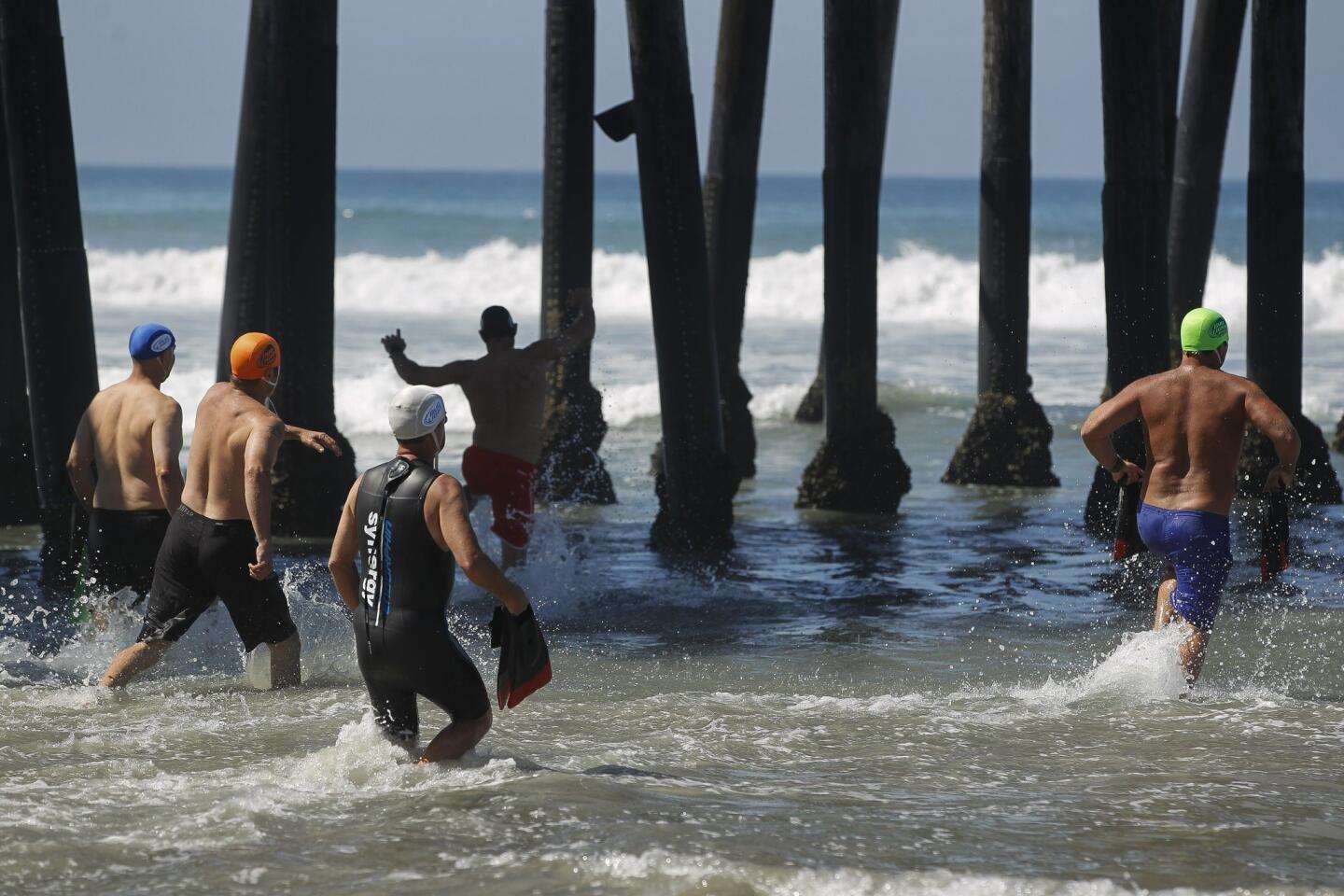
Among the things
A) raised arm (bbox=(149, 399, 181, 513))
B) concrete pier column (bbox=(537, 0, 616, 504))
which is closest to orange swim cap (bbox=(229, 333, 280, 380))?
raised arm (bbox=(149, 399, 181, 513))

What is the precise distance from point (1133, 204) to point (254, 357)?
18.9ft

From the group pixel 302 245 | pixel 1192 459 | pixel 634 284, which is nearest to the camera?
pixel 1192 459

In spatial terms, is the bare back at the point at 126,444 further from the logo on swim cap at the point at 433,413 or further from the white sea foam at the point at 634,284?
the white sea foam at the point at 634,284

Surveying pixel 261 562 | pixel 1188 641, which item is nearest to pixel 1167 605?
pixel 1188 641

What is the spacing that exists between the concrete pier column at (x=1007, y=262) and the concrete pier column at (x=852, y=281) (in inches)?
47.0

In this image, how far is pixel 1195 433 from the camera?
7305mm

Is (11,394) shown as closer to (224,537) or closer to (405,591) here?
(224,537)

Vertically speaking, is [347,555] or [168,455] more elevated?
[168,455]

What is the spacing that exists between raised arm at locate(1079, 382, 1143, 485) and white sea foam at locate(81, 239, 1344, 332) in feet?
96.3

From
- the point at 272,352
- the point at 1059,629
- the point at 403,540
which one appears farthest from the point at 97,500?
the point at 1059,629

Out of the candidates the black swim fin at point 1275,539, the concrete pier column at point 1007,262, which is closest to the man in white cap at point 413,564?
the black swim fin at point 1275,539

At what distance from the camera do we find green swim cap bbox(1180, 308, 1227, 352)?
7.34 m

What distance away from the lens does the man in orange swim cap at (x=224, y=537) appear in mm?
7184

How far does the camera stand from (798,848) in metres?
5.41
